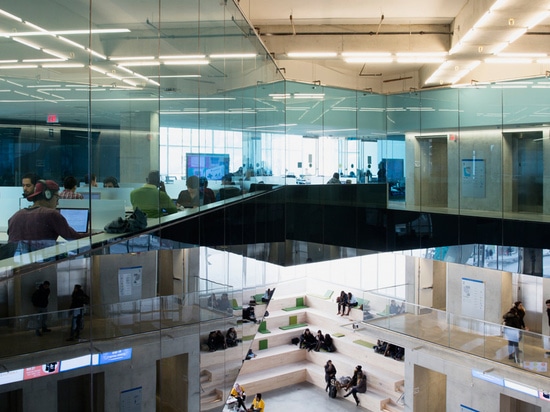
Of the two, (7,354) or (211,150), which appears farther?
(211,150)

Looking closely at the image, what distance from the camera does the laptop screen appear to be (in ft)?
12.4

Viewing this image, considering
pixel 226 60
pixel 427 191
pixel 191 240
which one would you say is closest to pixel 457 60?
pixel 427 191

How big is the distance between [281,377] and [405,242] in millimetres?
10273

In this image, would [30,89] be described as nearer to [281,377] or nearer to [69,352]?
[69,352]

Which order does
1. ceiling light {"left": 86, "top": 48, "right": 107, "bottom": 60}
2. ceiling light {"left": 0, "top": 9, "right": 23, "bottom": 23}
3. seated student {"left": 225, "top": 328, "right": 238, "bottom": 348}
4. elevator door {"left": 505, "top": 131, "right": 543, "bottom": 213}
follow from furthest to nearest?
elevator door {"left": 505, "top": 131, "right": 543, "bottom": 213}, seated student {"left": 225, "top": 328, "right": 238, "bottom": 348}, ceiling light {"left": 86, "top": 48, "right": 107, "bottom": 60}, ceiling light {"left": 0, "top": 9, "right": 23, "bottom": 23}

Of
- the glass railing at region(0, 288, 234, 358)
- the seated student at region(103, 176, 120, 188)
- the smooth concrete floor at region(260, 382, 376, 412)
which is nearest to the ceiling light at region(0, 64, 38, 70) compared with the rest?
the seated student at region(103, 176, 120, 188)

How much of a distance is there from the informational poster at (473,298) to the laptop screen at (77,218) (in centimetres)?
1746

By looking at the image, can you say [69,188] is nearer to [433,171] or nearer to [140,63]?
[140,63]

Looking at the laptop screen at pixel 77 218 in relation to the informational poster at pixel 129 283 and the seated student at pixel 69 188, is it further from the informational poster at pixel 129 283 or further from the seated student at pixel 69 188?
the informational poster at pixel 129 283

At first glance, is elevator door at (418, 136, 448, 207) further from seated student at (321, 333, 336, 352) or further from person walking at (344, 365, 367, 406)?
seated student at (321, 333, 336, 352)

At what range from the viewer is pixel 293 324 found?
26531mm

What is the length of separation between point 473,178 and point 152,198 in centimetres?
1089

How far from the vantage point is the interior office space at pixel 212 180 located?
379 centimetres

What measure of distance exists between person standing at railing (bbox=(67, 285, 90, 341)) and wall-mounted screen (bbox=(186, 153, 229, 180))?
2220mm
